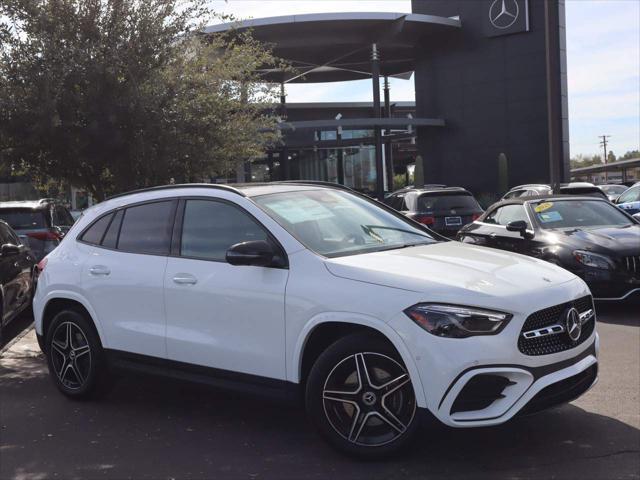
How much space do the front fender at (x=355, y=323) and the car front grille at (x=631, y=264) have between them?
551cm

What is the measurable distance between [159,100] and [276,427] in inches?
232

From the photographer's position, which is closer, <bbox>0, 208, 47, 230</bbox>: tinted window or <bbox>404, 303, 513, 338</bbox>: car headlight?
<bbox>404, 303, 513, 338</bbox>: car headlight

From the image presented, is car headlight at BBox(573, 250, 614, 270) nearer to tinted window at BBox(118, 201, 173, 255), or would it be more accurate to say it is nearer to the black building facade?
tinted window at BBox(118, 201, 173, 255)

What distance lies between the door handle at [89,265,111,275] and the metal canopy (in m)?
25.5

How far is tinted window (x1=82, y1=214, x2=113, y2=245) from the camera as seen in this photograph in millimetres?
5645

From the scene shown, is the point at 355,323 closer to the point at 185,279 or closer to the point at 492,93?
the point at 185,279

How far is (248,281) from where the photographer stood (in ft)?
14.4

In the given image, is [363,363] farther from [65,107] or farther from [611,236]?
[65,107]

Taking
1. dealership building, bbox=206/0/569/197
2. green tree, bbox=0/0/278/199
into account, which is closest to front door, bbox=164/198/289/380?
green tree, bbox=0/0/278/199

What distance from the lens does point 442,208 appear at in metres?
13.7

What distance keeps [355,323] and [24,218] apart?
9.07 m

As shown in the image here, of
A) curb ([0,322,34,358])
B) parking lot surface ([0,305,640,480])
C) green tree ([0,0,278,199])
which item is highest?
green tree ([0,0,278,199])

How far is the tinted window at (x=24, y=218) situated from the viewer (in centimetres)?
1133

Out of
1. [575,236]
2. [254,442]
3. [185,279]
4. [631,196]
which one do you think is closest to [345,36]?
[631,196]
